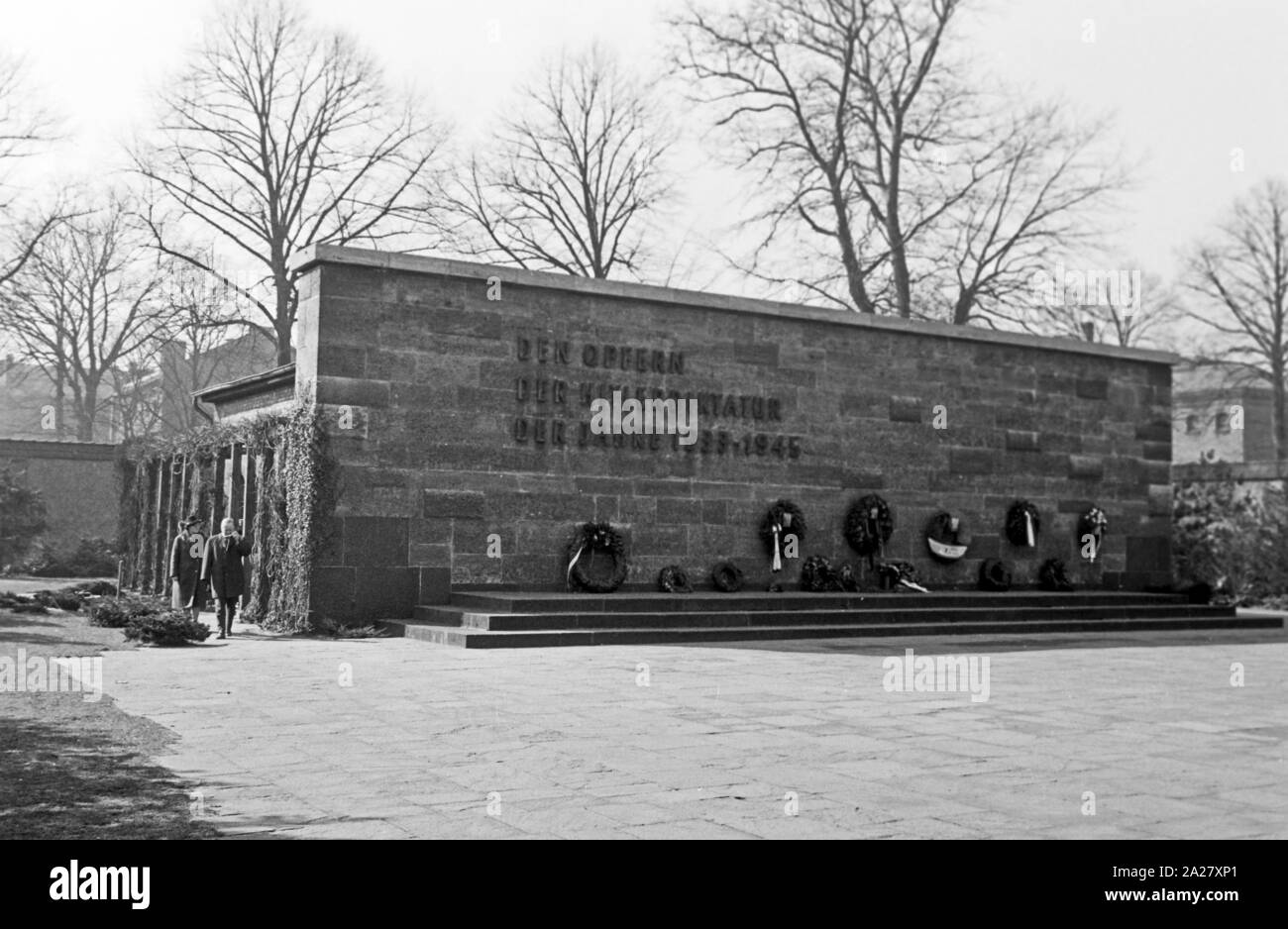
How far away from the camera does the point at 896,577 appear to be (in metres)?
21.3

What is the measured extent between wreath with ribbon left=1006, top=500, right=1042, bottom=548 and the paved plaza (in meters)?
8.38

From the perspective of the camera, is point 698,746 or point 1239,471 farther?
point 1239,471

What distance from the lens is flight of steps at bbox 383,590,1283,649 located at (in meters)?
16.0

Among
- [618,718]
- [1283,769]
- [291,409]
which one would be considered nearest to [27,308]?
[291,409]

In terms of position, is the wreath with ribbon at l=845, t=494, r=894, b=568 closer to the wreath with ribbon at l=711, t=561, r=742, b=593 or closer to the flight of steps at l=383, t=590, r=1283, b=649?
the flight of steps at l=383, t=590, r=1283, b=649

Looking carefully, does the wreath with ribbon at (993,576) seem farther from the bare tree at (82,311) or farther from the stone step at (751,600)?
the bare tree at (82,311)

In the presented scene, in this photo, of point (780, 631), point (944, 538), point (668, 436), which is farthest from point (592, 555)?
point (944, 538)

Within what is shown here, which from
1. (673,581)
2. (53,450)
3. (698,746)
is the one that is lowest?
(698,746)

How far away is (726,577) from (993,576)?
532 cm

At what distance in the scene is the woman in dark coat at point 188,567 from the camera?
19031 millimetres

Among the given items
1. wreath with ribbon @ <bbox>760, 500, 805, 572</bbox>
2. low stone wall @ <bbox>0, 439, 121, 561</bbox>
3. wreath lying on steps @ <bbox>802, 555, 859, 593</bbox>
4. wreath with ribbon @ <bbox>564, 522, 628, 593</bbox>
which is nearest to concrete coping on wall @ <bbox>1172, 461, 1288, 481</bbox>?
wreath lying on steps @ <bbox>802, 555, 859, 593</bbox>

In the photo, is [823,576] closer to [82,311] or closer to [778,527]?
[778,527]
